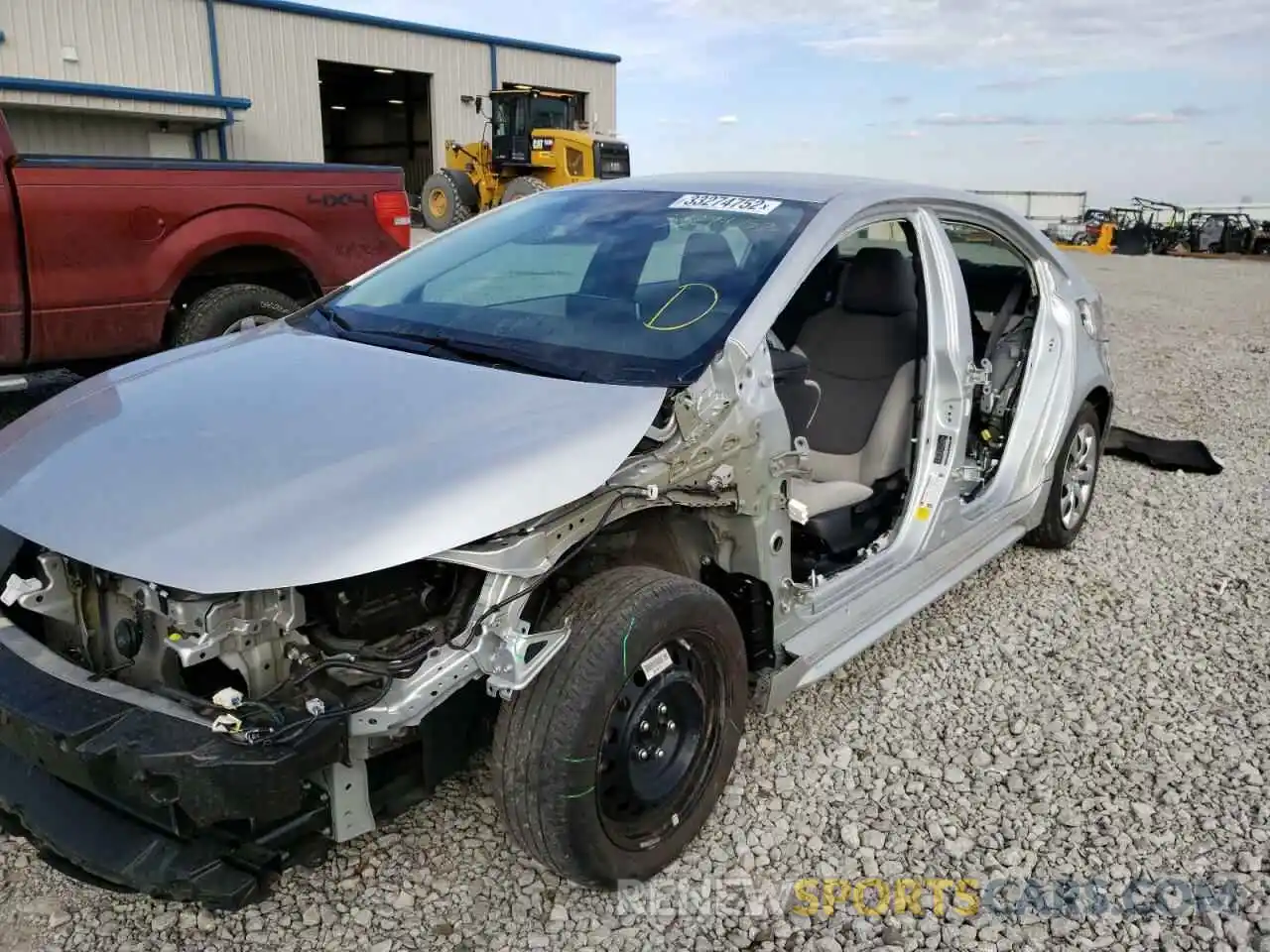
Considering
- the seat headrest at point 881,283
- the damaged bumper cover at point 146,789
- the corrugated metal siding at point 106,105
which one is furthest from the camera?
the corrugated metal siding at point 106,105

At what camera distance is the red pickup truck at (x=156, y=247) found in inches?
219

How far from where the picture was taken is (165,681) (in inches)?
90.4

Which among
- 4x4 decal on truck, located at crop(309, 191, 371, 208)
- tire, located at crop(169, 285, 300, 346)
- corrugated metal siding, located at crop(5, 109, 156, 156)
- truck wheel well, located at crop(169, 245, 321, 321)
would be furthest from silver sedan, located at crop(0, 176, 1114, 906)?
corrugated metal siding, located at crop(5, 109, 156, 156)

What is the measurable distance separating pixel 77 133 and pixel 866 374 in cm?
2294

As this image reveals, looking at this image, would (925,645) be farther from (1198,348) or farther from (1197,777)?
(1198,348)

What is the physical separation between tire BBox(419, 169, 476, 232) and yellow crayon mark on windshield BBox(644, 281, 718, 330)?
17951 millimetres

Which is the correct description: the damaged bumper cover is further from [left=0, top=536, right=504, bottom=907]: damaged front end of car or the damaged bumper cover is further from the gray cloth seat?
the gray cloth seat

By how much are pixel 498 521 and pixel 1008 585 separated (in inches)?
123

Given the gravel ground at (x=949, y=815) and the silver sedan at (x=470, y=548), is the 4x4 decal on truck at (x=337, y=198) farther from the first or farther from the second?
the gravel ground at (x=949, y=815)

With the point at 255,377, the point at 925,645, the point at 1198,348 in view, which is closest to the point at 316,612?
the point at 255,377

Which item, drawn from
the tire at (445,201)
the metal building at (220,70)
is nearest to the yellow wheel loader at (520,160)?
the tire at (445,201)

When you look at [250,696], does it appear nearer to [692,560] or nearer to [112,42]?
[692,560]

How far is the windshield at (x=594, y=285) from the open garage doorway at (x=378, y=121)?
30284mm

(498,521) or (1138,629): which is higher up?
(498,521)
